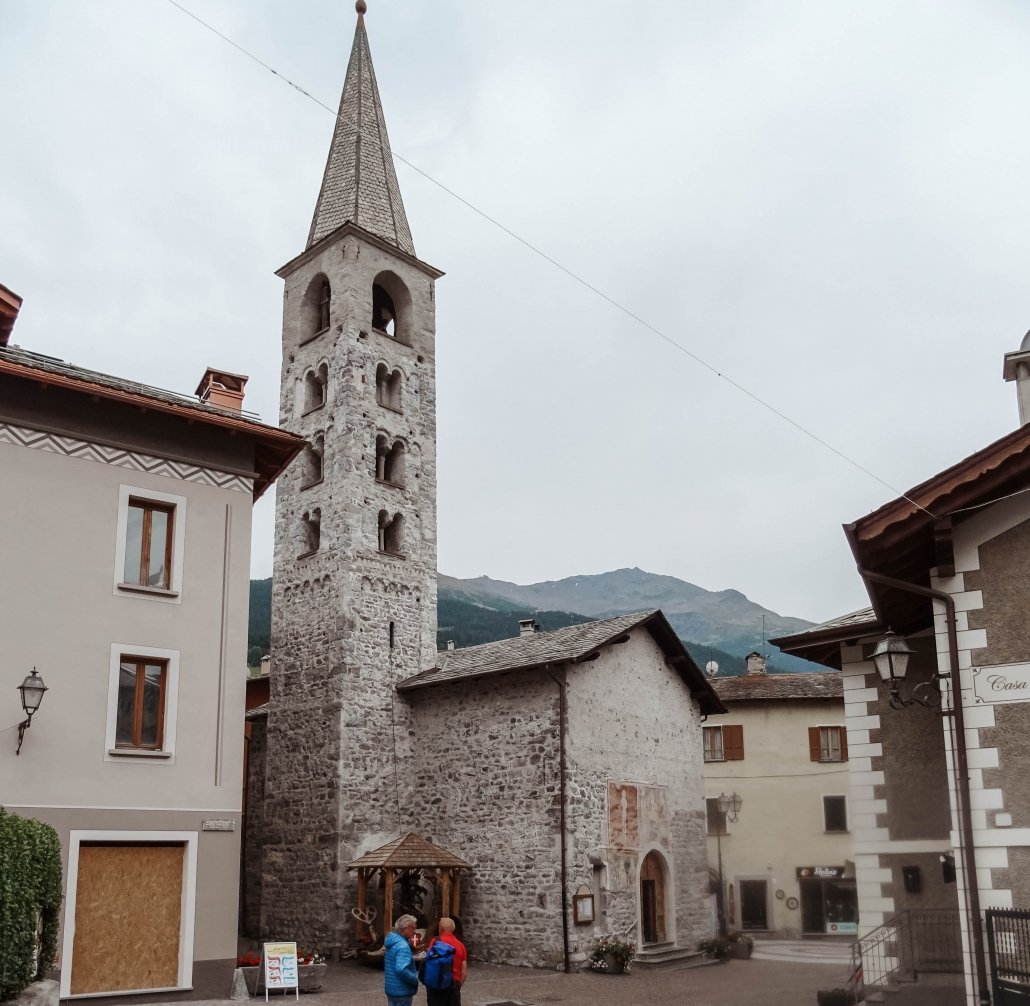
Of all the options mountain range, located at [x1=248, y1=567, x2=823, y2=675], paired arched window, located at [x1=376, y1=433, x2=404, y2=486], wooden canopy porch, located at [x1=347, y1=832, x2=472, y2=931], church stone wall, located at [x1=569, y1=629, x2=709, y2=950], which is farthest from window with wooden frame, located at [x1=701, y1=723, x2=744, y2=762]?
mountain range, located at [x1=248, y1=567, x2=823, y2=675]

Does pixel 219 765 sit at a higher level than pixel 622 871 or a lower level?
higher

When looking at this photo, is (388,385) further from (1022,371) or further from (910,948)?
(910,948)

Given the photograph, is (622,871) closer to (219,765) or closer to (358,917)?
(358,917)

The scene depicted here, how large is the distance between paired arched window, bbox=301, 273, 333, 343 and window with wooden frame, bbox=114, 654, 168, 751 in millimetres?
14411

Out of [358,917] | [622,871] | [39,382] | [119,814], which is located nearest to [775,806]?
[622,871]

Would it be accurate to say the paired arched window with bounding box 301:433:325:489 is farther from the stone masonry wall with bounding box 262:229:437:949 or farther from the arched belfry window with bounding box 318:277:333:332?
the arched belfry window with bounding box 318:277:333:332

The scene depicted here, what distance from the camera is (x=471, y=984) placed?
60.7 feet

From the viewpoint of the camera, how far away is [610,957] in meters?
20.8

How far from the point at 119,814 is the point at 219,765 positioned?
1.54m

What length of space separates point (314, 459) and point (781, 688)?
1736cm

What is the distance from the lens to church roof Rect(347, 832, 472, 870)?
70.2 feet

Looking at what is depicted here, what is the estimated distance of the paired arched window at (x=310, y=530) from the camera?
1028 inches

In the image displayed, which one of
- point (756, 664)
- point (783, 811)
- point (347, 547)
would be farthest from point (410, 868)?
point (756, 664)

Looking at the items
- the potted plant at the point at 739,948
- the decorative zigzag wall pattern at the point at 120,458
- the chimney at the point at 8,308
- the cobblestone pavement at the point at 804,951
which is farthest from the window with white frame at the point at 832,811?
the chimney at the point at 8,308
